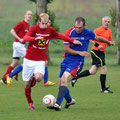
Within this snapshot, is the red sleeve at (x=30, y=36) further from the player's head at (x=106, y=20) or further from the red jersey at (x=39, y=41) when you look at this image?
the player's head at (x=106, y=20)

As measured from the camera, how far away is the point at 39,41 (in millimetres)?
11039

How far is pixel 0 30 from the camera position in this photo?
3928 centimetres

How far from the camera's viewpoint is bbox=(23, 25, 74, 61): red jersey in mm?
10891

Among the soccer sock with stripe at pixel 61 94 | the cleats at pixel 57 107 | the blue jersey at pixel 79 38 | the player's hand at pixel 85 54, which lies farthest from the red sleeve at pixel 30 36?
the cleats at pixel 57 107

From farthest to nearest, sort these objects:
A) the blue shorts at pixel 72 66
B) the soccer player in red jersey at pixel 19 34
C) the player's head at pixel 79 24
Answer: the soccer player in red jersey at pixel 19 34
the blue shorts at pixel 72 66
the player's head at pixel 79 24

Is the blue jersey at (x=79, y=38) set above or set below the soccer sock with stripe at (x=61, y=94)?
above

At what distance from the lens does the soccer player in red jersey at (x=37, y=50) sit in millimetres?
10891

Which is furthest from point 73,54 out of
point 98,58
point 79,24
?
point 98,58

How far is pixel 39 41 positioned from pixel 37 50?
233 millimetres

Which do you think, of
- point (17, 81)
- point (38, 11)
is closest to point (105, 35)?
point (17, 81)

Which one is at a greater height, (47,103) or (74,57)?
(74,57)

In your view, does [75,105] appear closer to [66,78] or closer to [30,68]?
[66,78]

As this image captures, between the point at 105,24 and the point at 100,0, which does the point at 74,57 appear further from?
the point at 100,0

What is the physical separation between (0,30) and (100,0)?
22340 mm
